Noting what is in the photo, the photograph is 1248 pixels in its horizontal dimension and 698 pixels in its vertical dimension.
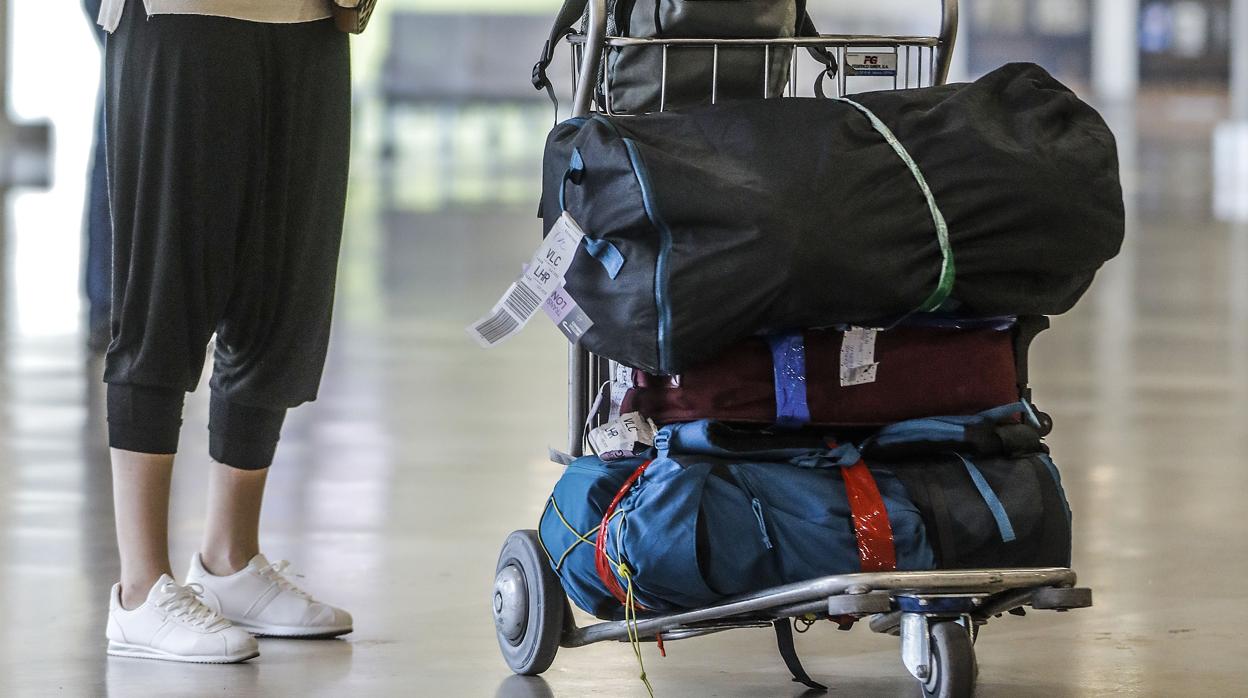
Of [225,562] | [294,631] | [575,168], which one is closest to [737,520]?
[575,168]

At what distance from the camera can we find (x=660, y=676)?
94.2 inches

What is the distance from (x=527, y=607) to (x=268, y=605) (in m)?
0.49

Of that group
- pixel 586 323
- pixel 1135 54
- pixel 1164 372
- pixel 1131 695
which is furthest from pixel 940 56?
pixel 1135 54

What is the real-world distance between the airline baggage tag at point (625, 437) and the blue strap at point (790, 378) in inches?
7.1

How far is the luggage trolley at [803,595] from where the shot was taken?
193 cm

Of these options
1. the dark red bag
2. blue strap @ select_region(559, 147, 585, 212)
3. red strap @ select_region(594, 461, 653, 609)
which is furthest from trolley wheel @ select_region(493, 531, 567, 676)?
blue strap @ select_region(559, 147, 585, 212)

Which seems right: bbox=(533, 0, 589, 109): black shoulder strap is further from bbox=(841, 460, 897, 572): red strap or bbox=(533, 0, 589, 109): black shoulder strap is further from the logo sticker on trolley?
bbox=(841, 460, 897, 572): red strap

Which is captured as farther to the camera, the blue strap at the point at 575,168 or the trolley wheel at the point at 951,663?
the blue strap at the point at 575,168

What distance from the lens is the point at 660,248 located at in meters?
2.01

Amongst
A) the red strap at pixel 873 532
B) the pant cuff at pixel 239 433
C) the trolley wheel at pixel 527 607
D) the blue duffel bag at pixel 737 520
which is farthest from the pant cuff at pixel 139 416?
the red strap at pixel 873 532

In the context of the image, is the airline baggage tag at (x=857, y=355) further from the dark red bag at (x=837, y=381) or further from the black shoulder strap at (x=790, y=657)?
the black shoulder strap at (x=790, y=657)

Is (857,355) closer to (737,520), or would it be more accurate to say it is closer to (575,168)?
(737,520)

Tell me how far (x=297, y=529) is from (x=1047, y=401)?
260 cm

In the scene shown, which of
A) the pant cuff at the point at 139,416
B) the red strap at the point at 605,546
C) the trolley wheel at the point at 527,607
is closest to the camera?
the red strap at the point at 605,546
